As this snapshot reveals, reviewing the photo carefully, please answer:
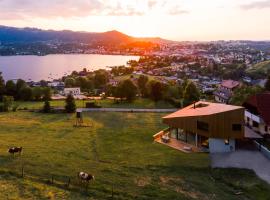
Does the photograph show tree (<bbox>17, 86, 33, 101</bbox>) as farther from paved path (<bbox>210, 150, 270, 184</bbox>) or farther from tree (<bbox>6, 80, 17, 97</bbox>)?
paved path (<bbox>210, 150, 270, 184</bbox>)

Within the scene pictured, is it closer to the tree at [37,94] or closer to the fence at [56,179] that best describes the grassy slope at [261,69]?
the tree at [37,94]

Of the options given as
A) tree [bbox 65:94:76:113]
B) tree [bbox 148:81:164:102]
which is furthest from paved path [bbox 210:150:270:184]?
tree [bbox 148:81:164:102]

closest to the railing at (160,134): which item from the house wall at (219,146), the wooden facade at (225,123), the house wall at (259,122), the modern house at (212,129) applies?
the modern house at (212,129)

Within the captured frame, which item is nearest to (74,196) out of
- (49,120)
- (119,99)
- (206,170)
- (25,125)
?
(206,170)

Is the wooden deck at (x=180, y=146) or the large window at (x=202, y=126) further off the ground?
the large window at (x=202, y=126)

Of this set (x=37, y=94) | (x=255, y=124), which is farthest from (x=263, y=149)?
(x=37, y=94)
